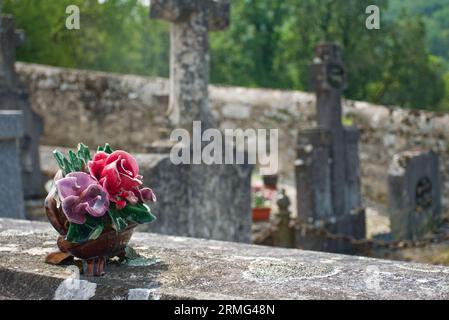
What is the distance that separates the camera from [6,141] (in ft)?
17.9

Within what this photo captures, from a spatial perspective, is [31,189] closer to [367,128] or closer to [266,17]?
[367,128]

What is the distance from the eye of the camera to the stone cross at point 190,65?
239 inches

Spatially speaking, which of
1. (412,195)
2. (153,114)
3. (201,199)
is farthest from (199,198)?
(153,114)

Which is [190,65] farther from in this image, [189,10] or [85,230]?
[85,230]

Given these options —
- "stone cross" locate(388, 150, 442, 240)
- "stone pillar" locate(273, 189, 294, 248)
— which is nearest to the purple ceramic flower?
"stone pillar" locate(273, 189, 294, 248)

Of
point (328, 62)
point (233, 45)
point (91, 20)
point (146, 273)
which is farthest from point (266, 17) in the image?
point (146, 273)

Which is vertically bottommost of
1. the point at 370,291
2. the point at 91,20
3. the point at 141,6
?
A: the point at 370,291

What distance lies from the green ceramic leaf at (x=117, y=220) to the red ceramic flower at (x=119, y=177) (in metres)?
0.02

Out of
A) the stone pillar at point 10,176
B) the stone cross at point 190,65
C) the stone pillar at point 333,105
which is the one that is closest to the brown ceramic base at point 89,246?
the stone pillar at point 10,176

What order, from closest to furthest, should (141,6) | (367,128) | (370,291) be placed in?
(370,291)
(367,128)
(141,6)

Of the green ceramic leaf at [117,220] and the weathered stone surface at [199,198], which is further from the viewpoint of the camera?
the weathered stone surface at [199,198]

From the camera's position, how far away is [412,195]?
848 cm

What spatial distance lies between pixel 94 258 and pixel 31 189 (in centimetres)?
645

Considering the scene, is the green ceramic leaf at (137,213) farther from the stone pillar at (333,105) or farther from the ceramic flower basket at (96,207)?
the stone pillar at (333,105)
